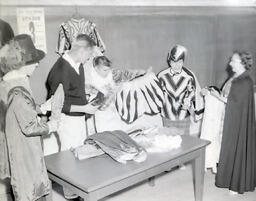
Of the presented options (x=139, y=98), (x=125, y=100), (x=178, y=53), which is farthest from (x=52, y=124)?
(x=178, y=53)

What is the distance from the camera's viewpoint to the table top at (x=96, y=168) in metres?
1.84

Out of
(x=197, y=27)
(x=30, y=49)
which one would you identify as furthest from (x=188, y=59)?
(x=30, y=49)

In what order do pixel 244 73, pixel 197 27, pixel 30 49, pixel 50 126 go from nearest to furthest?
pixel 30 49
pixel 50 126
pixel 244 73
pixel 197 27

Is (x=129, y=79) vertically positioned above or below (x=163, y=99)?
above

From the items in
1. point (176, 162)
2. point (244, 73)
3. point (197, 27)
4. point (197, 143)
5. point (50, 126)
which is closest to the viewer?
point (50, 126)

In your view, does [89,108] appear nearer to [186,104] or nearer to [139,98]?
[139,98]

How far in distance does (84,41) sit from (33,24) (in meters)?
0.37

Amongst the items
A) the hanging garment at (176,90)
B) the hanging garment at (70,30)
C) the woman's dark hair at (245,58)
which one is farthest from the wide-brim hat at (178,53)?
the hanging garment at (70,30)

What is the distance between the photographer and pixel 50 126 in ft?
6.34

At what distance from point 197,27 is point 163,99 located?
765mm

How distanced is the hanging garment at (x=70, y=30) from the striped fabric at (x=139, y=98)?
59 cm

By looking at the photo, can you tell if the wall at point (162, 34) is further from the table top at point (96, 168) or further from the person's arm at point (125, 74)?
the table top at point (96, 168)

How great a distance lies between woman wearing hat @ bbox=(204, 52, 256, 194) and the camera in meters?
2.63

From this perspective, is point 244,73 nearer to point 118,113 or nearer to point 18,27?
point 118,113
